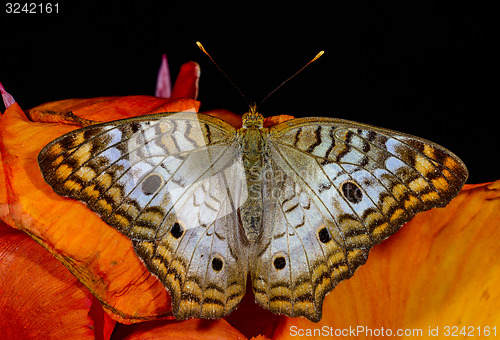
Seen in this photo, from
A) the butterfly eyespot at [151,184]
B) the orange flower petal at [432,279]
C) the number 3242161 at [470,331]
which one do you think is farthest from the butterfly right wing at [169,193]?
the number 3242161 at [470,331]

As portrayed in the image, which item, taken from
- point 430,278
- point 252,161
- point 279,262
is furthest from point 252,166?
point 430,278

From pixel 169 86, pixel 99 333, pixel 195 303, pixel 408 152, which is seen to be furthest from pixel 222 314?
pixel 169 86

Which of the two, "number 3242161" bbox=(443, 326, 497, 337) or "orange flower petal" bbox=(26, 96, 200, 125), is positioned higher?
"orange flower petal" bbox=(26, 96, 200, 125)

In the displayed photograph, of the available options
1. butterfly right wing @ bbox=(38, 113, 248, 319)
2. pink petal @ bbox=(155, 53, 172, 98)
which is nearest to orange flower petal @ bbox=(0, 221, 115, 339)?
butterfly right wing @ bbox=(38, 113, 248, 319)

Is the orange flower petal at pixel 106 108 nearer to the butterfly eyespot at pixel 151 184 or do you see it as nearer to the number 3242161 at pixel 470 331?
the butterfly eyespot at pixel 151 184

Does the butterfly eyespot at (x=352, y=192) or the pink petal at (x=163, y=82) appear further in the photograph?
the pink petal at (x=163, y=82)

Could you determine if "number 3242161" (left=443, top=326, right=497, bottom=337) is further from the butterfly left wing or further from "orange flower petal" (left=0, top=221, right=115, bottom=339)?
"orange flower petal" (left=0, top=221, right=115, bottom=339)
